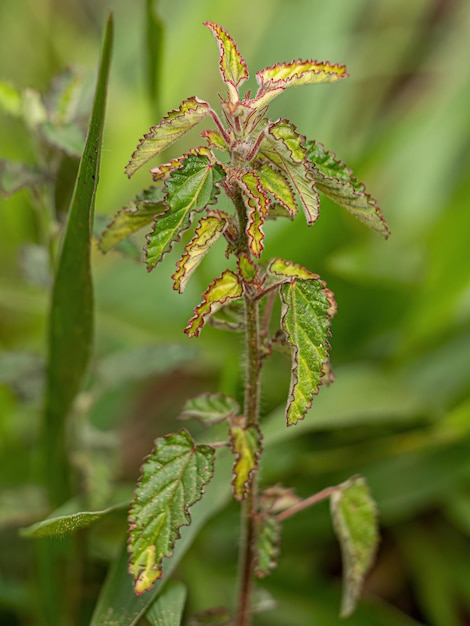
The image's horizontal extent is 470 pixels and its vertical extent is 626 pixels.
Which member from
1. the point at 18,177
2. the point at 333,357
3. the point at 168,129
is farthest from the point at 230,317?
the point at 333,357

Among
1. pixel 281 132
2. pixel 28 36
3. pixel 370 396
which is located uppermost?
pixel 28 36

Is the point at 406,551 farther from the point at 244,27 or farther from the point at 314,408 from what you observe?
the point at 244,27

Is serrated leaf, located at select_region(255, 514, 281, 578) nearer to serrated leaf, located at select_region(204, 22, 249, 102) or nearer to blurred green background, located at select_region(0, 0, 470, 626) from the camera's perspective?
blurred green background, located at select_region(0, 0, 470, 626)

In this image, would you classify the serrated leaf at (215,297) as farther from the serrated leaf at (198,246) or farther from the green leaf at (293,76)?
the green leaf at (293,76)

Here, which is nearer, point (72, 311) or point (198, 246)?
point (198, 246)

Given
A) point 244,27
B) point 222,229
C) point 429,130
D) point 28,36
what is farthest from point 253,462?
point 28,36

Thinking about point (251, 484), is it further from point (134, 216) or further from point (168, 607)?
point (134, 216)
